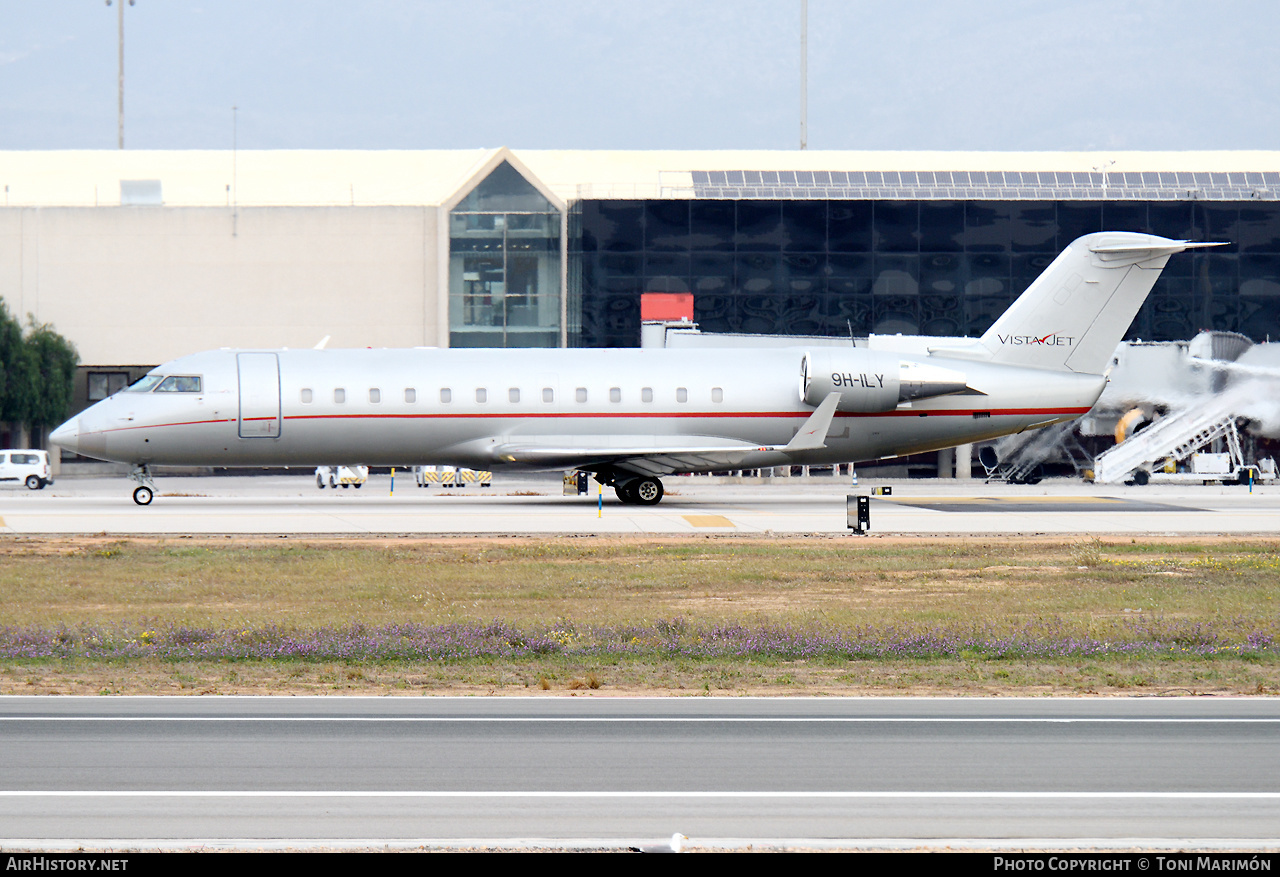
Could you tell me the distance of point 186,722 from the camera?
459 inches

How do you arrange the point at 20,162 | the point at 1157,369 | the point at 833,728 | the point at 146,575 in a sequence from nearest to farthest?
the point at 833,728, the point at 146,575, the point at 1157,369, the point at 20,162

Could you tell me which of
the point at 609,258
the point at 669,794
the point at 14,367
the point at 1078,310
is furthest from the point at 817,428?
the point at 14,367

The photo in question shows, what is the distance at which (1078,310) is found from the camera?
1551 inches

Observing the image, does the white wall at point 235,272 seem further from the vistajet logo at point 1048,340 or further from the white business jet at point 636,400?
the vistajet logo at point 1048,340

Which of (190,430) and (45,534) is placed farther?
(190,430)

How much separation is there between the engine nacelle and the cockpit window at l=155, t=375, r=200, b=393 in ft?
58.5

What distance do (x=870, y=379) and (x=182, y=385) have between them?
2019cm

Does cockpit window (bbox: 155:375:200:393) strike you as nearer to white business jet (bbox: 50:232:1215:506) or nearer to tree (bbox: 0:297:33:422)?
white business jet (bbox: 50:232:1215:506)

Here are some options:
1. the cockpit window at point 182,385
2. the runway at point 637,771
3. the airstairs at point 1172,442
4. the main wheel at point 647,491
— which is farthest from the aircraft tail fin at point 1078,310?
the runway at point 637,771

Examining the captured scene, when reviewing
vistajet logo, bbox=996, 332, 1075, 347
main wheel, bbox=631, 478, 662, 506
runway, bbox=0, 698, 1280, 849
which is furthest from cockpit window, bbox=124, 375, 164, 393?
runway, bbox=0, 698, 1280, 849
